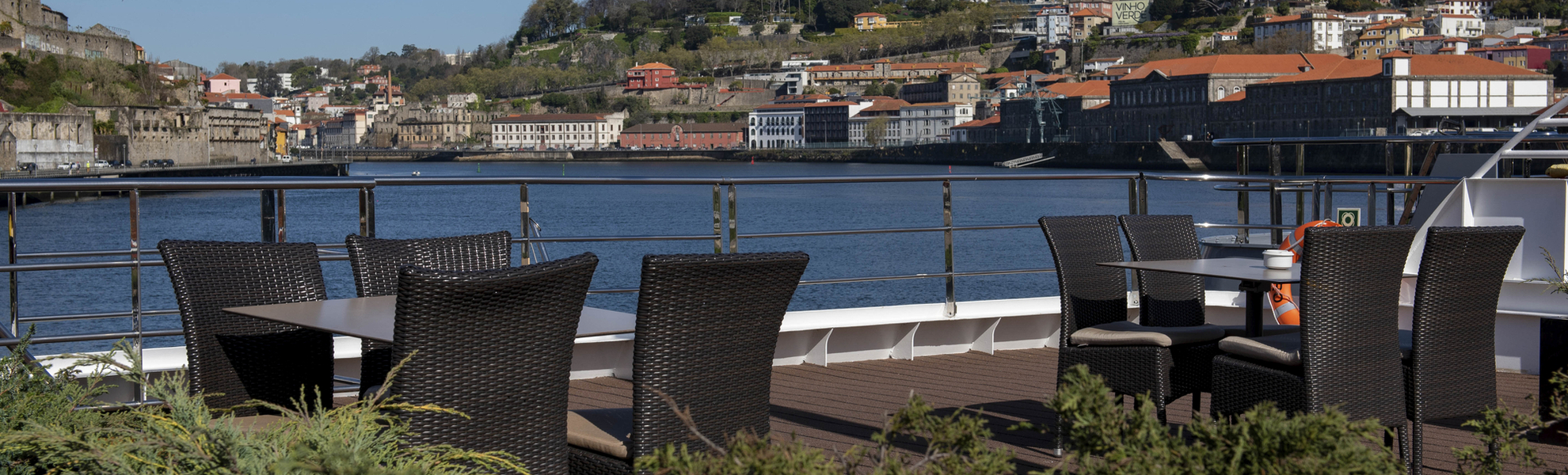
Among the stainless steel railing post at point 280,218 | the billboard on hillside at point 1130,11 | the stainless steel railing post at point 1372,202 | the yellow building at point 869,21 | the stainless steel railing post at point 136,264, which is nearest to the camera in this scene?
the stainless steel railing post at point 136,264

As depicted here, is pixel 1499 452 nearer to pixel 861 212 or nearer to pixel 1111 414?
pixel 1111 414

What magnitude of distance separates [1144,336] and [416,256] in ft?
4.70

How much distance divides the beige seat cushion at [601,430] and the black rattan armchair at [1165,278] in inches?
55.1

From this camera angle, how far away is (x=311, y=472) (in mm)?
1126

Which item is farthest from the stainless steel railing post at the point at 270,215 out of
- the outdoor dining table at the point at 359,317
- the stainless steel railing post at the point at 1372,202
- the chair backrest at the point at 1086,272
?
the stainless steel railing post at the point at 1372,202

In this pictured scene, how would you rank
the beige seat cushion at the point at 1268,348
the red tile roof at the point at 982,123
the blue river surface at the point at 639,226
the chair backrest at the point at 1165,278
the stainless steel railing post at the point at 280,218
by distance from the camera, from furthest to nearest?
the red tile roof at the point at 982,123 < the blue river surface at the point at 639,226 < the stainless steel railing post at the point at 280,218 < the chair backrest at the point at 1165,278 < the beige seat cushion at the point at 1268,348

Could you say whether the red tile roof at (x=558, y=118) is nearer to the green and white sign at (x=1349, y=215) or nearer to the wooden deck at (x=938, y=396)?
the green and white sign at (x=1349, y=215)

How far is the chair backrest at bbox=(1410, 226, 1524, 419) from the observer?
2.23m

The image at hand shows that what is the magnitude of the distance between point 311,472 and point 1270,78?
71.2 metres

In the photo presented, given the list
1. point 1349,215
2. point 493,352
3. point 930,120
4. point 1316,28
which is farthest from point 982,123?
point 493,352

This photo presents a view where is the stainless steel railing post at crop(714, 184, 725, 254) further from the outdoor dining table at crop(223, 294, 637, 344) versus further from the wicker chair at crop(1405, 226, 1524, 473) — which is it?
the wicker chair at crop(1405, 226, 1524, 473)

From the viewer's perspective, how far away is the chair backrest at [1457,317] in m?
2.23

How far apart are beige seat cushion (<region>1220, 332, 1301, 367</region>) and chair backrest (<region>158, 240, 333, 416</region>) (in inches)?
64.4

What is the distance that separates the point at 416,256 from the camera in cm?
243
